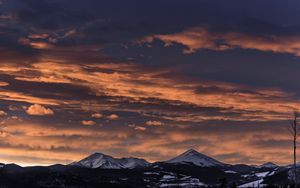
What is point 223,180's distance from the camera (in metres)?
101

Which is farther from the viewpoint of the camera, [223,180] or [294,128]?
[223,180]

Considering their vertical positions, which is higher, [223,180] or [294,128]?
[294,128]

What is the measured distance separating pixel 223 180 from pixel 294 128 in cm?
2482

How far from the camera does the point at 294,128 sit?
8044 centimetres
